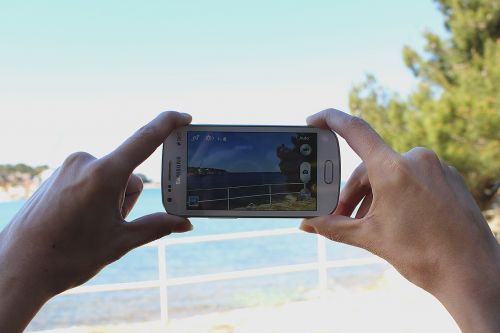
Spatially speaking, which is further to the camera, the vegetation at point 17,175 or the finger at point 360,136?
the vegetation at point 17,175

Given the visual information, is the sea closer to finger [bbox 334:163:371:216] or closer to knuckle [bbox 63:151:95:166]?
finger [bbox 334:163:371:216]

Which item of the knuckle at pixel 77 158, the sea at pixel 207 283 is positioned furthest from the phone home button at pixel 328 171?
the sea at pixel 207 283

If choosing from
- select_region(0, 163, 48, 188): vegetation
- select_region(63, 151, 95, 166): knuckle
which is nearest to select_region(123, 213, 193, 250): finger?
select_region(63, 151, 95, 166): knuckle

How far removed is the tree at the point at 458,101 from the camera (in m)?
5.18

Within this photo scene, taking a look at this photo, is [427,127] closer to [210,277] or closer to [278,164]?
[210,277]

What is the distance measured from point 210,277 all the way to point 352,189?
246cm

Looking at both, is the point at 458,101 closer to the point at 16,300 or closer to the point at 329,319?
the point at 329,319

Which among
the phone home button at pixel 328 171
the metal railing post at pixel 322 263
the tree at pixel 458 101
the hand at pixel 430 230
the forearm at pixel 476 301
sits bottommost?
the forearm at pixel 476 301

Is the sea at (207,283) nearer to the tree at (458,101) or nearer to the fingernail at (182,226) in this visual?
the tree at (458,101)

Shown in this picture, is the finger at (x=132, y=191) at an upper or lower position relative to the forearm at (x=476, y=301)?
upper

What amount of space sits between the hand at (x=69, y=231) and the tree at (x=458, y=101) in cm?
501

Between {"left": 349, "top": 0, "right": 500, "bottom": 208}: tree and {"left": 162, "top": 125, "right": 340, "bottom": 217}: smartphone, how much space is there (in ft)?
15.0

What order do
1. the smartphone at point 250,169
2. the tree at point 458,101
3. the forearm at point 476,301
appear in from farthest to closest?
the tree at point 458,101, the smartphone at point 250,169, the forearm at point 476,301

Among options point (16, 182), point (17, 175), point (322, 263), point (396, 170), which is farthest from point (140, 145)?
point (17, 175)
